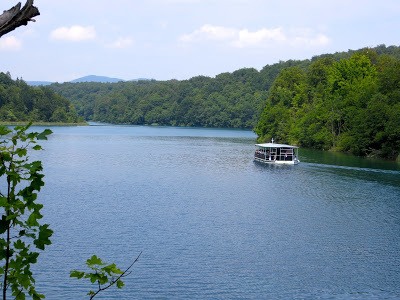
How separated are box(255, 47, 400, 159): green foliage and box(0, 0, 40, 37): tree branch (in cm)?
6499

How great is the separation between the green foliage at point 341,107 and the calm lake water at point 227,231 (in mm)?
13455

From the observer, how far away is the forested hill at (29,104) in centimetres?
15062

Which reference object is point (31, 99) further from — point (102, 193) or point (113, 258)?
point (113, 258)

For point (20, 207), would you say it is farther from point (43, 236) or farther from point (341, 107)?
point (341, 107)

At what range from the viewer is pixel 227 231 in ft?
97.0

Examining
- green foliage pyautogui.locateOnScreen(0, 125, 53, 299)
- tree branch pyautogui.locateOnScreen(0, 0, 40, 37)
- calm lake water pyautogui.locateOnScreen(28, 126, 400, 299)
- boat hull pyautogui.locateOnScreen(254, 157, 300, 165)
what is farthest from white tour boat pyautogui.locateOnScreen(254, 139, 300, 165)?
tree branch pyautogui.locateOnScreen(0, 0, 40, 37)

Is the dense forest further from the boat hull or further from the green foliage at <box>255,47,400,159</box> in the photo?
the boat hull

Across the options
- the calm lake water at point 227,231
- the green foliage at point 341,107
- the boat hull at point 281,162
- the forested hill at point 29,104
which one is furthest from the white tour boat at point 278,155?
the forested hill at point 29,104

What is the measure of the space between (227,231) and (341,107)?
55736 mm

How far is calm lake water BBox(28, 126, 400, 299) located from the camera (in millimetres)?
20797

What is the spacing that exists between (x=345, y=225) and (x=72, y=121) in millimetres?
149721

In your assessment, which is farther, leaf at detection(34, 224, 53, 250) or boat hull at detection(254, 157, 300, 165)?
boat hull at detection(254, 157, 300, 165)

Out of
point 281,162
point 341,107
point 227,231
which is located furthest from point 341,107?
point 227,231

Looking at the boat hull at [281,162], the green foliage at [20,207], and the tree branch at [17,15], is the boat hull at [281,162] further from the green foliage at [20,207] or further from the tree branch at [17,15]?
the tree branch at [17,15]
